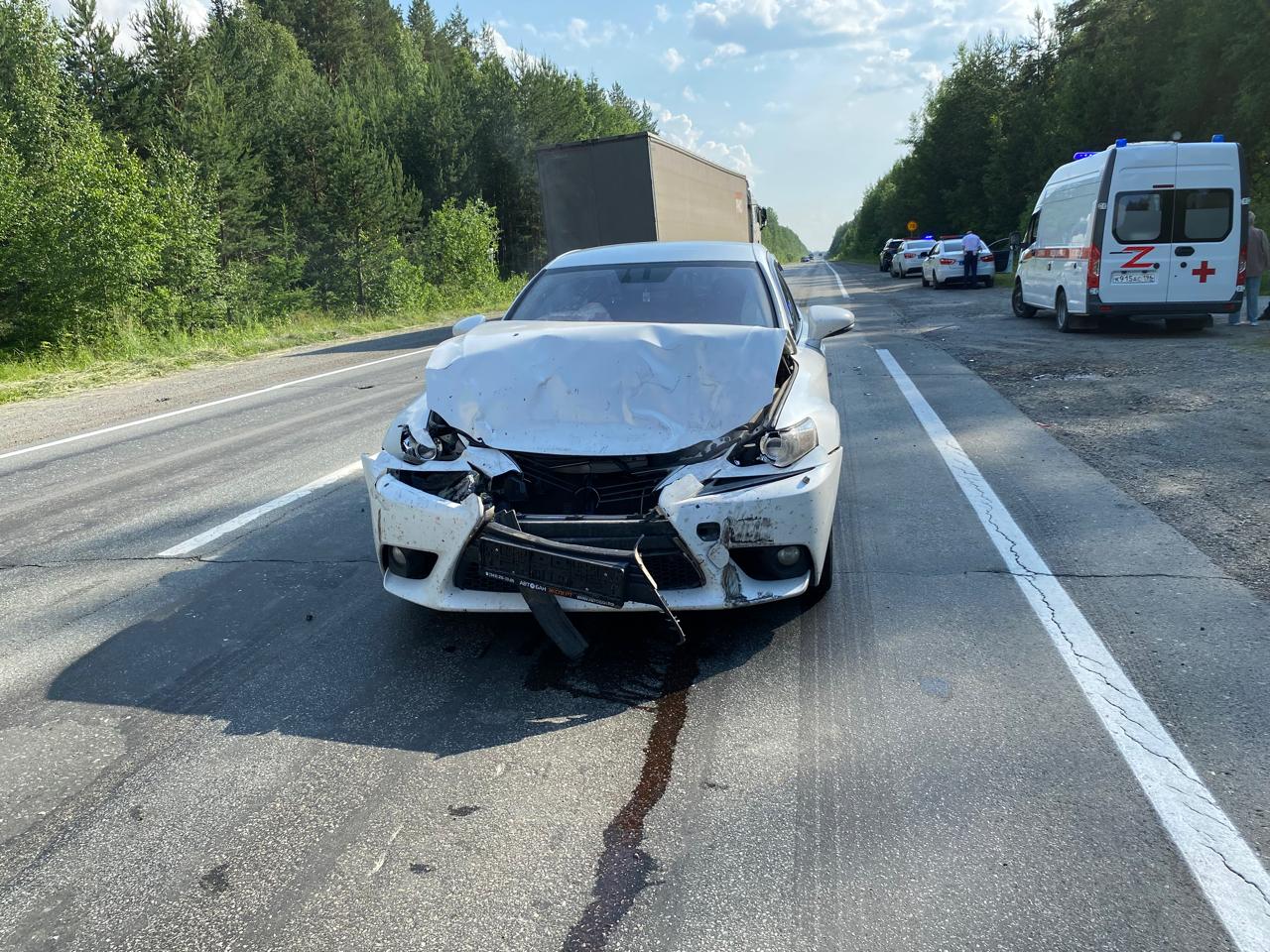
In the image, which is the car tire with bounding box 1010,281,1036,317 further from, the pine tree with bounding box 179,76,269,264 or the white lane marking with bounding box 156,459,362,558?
the pine tree with bounding box 179,76,269,264

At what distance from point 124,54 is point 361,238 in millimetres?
10278

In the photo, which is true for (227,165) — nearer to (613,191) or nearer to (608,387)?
(613,191)

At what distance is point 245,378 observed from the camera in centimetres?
1361

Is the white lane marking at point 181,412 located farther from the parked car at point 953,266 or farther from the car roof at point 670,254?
the parked car at point 953,266

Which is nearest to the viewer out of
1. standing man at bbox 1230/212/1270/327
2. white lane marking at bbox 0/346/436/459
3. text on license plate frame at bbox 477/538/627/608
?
text on license plate frame at bbox 477/538/627/608

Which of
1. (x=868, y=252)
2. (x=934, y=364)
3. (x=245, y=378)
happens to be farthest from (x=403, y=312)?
(x=868, y=252)

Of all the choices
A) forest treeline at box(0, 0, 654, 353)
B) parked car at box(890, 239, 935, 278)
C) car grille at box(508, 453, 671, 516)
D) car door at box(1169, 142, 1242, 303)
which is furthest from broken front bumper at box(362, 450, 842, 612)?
parked car at box(890, 239, 935, 278)

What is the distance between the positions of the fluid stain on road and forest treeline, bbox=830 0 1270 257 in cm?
2529

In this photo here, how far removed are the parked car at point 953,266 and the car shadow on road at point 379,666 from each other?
1068 inches

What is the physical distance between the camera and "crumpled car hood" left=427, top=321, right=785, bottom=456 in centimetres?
371

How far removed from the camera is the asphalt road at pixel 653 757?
7.29 ft

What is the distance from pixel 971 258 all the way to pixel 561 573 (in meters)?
27.7

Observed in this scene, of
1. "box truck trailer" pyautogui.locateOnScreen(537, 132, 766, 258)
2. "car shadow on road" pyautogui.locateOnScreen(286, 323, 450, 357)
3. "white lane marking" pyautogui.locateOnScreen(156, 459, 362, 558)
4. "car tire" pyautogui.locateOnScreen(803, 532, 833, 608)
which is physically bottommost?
"car tire" pyautogui.locateOnScreen(803, 532, 833, 608)

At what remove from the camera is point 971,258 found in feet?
90.7
